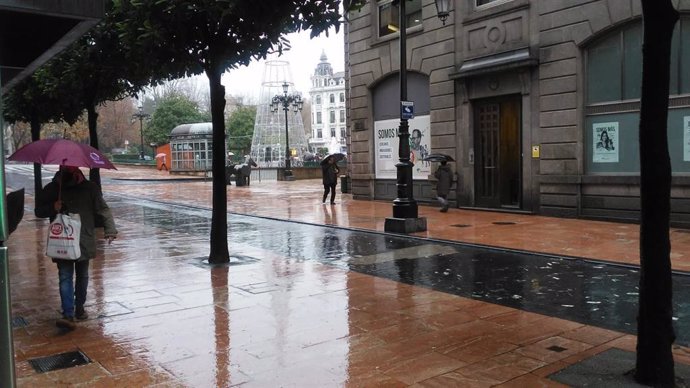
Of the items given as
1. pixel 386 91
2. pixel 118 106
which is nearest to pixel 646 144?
pixel 386 91

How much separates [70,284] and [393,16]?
15.8 meters

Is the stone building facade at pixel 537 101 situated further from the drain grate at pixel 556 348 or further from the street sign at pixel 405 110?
the drain grate at pixel 556 348

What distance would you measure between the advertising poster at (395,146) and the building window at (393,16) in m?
3.05

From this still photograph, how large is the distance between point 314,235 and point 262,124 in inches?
1684

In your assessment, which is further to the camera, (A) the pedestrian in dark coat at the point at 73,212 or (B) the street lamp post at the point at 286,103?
(B) the street lamp post at the point at 286,103

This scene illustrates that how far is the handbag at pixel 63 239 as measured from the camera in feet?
18.9

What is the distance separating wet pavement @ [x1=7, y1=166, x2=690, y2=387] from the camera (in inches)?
179

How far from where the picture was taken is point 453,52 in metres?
17.1

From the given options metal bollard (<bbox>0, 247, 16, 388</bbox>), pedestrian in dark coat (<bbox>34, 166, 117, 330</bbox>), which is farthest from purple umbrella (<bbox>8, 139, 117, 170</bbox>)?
metal bollard (<bbox>0, 247, 16, 388</bbox>)

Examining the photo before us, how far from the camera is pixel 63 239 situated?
5.76 m

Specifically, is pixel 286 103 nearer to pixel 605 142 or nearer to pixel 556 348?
pixel 605 142

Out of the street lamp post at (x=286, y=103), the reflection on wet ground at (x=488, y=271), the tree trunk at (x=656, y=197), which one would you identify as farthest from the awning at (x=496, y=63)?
the street lamp post at (x=286, y=103)

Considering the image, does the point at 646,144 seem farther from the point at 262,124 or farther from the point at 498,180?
the point at 262,124

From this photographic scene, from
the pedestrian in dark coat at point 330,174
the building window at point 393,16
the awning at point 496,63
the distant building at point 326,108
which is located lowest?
the pedestrian in dark coat at point 330,174
